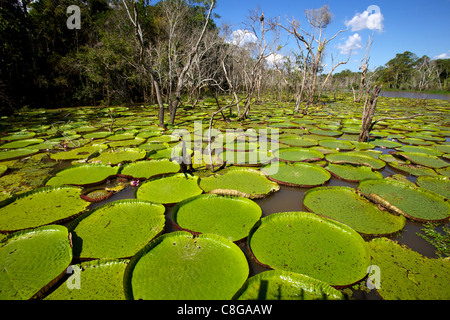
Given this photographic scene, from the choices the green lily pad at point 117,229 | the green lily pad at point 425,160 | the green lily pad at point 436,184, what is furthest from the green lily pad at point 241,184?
the green lily pad at point 425,160

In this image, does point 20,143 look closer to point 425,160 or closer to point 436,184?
point 436,184

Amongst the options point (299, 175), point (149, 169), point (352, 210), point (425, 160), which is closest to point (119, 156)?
point (149, 169)

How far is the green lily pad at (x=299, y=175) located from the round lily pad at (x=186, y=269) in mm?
1928

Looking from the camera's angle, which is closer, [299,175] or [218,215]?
[218,215]

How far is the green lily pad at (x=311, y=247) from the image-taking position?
5.84ft

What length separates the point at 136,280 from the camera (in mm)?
1643

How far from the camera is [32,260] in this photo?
5.95 ft

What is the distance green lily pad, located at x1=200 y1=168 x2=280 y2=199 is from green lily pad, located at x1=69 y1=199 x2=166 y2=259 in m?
0.96

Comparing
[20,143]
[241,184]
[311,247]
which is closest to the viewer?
[311,247]

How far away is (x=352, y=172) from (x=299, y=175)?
1.10 metres

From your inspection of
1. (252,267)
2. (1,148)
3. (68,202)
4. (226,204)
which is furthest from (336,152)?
(1,148)

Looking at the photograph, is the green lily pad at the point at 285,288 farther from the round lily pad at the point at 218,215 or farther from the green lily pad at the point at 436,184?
the green lily pad at the point at 436,184

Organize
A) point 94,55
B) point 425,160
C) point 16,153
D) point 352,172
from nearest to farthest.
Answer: point 352,172
point 425,160
point 16,153
point 94,55

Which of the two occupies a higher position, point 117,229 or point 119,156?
point 119,156
